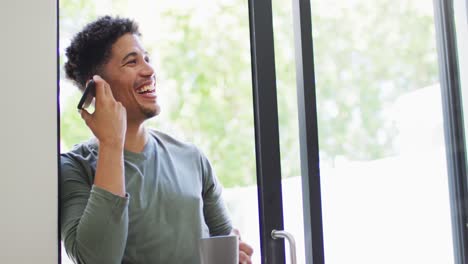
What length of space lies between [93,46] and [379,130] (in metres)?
1.06

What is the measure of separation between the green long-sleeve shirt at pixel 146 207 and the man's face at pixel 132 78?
86mm

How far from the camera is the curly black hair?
1.52 meters

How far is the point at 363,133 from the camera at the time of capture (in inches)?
80.7

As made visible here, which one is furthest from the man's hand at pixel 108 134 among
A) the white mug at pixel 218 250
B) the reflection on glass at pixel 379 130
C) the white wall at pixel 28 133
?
the reflection on glass at pixel 379 130

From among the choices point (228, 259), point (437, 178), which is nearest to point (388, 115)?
point (437, 178)

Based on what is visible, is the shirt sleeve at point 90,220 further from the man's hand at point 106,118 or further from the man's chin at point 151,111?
the man's chin at point 151,111

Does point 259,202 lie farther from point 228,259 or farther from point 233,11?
point 233,11

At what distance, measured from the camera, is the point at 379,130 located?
2080 mm

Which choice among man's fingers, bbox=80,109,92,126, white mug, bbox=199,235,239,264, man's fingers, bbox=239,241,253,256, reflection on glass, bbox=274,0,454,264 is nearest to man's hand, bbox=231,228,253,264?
man's fingers, bbox=239,241,253,256

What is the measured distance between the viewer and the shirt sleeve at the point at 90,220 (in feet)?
4.72

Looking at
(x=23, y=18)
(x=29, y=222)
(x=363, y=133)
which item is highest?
(x=23, y=18)

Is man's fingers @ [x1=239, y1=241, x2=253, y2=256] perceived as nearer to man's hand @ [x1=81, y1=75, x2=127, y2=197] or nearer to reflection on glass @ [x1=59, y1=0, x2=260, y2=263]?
reflection on glass @ [x1=59, y1=0, x2=260, y2=263]

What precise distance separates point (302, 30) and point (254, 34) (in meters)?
0.20

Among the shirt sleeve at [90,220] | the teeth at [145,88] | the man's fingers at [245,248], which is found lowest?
the man's fingers at [245,248]
